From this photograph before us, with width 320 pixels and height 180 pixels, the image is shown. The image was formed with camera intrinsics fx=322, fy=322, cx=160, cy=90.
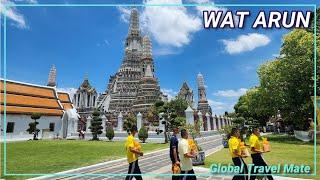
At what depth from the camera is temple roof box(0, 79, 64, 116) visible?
34.7 meters

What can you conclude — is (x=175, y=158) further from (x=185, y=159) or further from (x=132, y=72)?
(x=132, y=72)

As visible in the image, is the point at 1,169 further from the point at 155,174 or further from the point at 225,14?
the point at 225,14

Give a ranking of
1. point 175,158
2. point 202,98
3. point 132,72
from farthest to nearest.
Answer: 1. point 202,98
2. point 132,72
3. point 175,158

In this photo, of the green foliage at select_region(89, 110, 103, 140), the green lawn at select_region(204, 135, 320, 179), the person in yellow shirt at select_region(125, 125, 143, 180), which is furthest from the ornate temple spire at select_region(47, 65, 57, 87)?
the person in yellow shirt at select_region(125, 125, 143, 180)

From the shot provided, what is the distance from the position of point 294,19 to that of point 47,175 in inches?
341

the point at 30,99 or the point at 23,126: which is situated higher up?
the point at 30,99

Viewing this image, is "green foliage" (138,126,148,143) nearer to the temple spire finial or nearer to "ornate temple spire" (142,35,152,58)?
the temple spire finial

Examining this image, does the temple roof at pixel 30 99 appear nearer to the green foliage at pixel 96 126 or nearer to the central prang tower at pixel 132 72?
the green foliage at pixel 96 126

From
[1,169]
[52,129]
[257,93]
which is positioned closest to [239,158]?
[1,169]

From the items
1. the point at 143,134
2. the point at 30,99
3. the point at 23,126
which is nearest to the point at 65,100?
the point at 30,99

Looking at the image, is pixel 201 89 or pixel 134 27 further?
pixel 201 89

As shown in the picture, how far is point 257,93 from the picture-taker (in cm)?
3048

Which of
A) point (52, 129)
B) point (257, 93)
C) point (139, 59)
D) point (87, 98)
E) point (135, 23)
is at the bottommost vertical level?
point (52, 129)

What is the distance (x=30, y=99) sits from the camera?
37812mm
